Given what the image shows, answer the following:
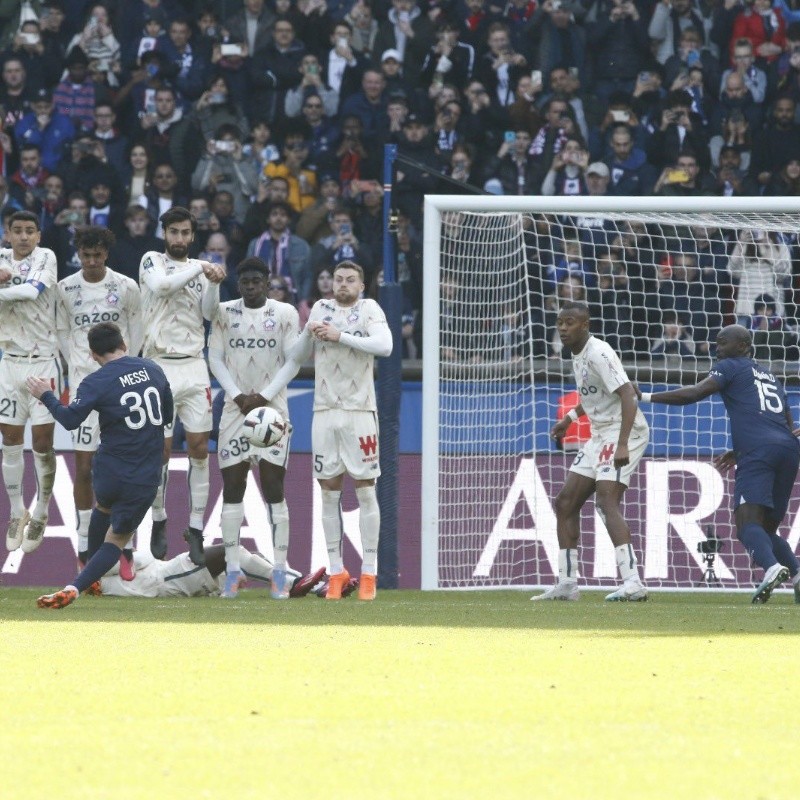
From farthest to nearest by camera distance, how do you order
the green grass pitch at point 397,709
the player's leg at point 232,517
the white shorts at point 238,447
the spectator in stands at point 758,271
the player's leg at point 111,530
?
A: the spectator in stands at point 758,271 → the player's leg at point 232,517 → the white shorts at point 238,447 → the player's leg at point 111,530 → the green grass pitch at point 397,709

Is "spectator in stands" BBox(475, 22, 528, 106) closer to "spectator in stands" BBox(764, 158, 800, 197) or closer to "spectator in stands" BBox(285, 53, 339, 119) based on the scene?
"spectator in stands" BBox(285, 53, 339, 119)

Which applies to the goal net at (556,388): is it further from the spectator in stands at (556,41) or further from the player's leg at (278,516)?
the spectator in stands at (556,41)

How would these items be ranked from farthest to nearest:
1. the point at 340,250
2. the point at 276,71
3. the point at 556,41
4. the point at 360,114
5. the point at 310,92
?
the point at 556,41, the point at 276,71, the point at 310,92, the point at 360,114, the point at 340,250

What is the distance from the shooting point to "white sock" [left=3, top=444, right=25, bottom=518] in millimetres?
11805

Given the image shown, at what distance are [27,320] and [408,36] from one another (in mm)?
6907

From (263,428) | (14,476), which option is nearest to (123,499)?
(263,428)

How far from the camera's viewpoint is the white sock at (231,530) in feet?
36.7

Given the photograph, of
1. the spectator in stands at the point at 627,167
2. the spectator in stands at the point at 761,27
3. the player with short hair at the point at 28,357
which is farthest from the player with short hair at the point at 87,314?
the spectator in stands at the point at 761,27

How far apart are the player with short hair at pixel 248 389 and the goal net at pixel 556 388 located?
1266 millimetres

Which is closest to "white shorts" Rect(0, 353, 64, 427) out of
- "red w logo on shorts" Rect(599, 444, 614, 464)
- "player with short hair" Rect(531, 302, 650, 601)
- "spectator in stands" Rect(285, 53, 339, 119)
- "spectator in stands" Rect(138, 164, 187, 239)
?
"player with short hair" Rect(531, 302, 650, 601)

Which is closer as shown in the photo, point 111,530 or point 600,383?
point 111,530

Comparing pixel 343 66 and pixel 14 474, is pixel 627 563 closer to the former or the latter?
pixel 14 474

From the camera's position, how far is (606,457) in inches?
→ 433

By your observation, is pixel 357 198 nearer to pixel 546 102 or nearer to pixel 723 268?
pixel 546 102
